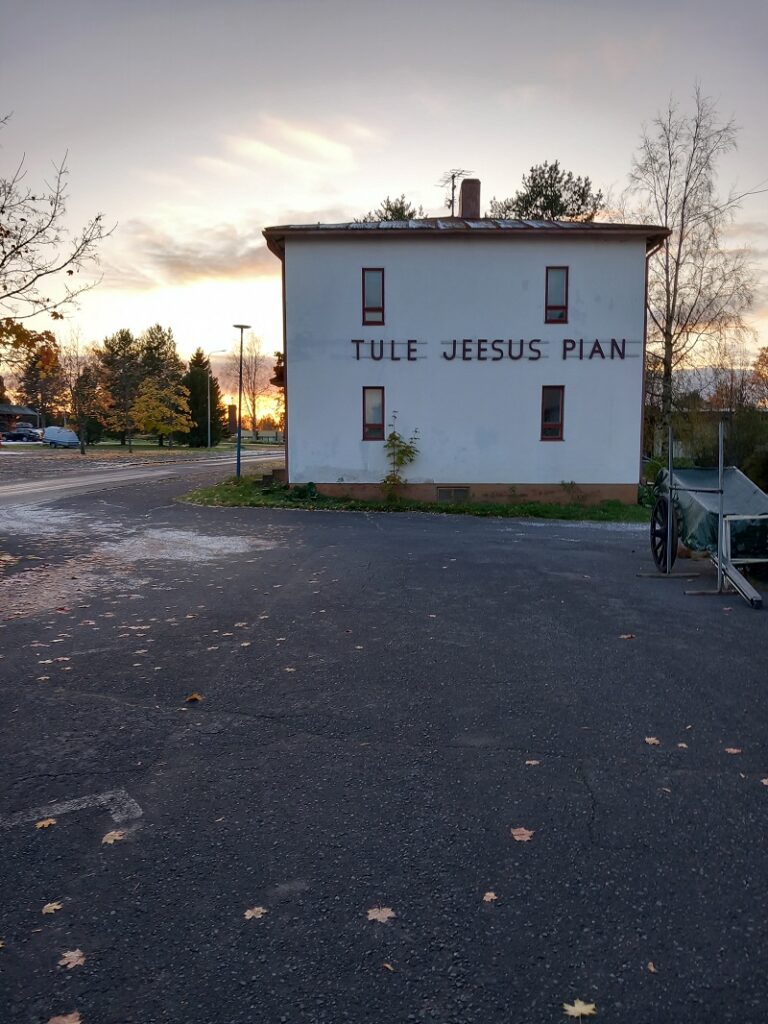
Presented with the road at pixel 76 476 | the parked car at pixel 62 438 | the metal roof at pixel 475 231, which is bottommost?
the road at pixel 76 476

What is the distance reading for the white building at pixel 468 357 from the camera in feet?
72.3

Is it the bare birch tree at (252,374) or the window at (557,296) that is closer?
the window at (557,296)

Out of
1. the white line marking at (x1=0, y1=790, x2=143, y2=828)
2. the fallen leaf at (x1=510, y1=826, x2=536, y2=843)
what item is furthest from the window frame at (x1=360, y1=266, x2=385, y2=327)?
the fallen leaf at (x1=510, y1=826, x2=536, y2=843)

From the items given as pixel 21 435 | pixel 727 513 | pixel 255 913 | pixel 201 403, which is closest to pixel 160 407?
pixel 201 403

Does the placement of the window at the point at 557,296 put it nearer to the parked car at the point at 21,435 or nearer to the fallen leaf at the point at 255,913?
the fallen leaf at the point at 255,913

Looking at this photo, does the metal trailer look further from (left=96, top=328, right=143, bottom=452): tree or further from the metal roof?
(left=96, top=328, right=143, bottom=452): tree

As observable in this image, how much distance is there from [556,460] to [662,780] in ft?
62.1

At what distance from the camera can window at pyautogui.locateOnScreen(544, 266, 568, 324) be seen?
872 inches

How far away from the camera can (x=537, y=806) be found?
3916 millimetres

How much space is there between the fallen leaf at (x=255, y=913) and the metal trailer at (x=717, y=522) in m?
7.55

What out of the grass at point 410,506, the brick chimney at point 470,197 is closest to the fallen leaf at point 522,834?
the grass at point 410,506

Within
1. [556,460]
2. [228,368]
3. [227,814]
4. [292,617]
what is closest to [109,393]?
[228,368]

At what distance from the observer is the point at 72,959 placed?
2.77 meters

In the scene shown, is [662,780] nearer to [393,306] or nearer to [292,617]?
[292,617]
